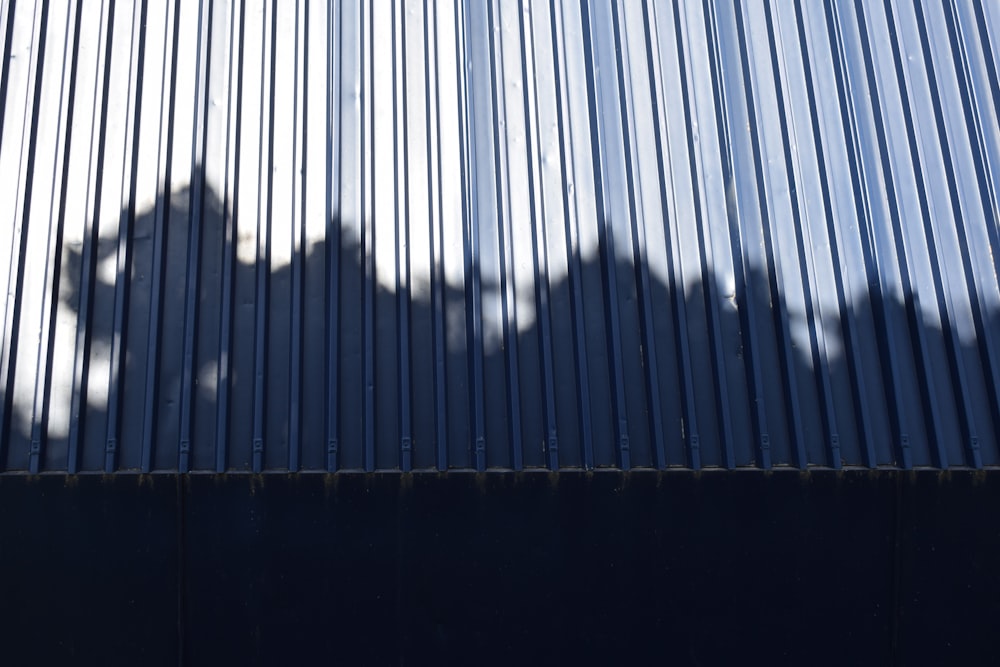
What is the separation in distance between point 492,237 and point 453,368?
2.28 feet

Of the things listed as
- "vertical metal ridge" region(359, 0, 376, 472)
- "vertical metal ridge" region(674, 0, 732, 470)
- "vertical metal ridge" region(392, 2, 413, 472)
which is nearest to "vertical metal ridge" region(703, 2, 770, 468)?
"vertical metal ridge" region(674, 0, 732, 470)

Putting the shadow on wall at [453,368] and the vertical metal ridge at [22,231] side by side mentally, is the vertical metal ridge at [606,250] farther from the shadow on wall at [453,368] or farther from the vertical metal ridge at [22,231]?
the vertical metal ridge at [22,231]

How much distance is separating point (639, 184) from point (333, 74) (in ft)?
5.67

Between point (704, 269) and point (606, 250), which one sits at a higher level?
point (606, 250)

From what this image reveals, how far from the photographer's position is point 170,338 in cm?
418

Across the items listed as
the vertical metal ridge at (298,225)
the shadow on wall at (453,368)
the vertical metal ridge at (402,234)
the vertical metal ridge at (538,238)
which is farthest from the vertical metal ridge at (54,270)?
the vertical metal ridge at (538,238)

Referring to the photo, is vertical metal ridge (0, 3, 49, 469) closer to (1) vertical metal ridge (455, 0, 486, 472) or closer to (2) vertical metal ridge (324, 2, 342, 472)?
(2) vertical metal ridge (324, 2, 342, 472)

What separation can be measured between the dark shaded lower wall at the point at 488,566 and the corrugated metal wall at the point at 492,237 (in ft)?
1.85

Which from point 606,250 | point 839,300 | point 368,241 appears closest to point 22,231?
point 368,241

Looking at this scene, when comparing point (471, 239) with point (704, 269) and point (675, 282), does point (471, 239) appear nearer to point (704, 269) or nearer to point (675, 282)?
point (675, 282)

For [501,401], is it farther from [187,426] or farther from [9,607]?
[9,607]

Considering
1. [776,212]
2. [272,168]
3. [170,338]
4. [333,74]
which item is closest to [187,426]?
[170,338]

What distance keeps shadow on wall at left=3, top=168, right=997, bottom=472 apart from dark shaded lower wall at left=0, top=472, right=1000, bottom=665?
1.83 feet

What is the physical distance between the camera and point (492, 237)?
4277 mm
